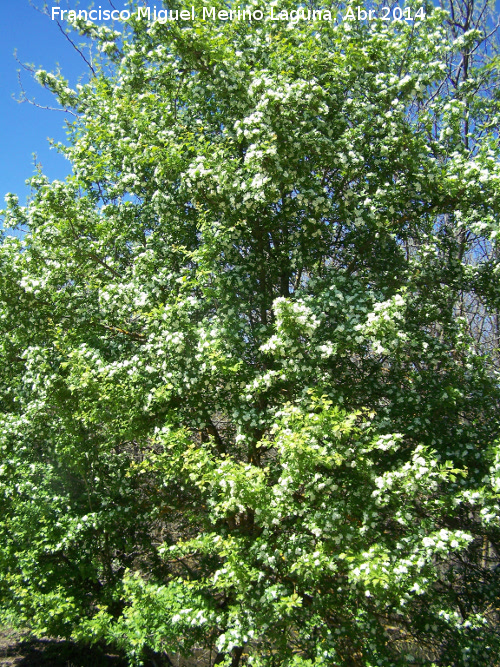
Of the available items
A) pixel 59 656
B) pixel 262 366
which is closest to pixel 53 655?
pixel 59 656

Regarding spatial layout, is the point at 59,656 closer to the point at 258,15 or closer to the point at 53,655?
the point at 53,655

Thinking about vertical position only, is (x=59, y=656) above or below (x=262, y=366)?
below

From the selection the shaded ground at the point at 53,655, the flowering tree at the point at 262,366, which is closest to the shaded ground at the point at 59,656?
the shaded ground at the point at 53,655

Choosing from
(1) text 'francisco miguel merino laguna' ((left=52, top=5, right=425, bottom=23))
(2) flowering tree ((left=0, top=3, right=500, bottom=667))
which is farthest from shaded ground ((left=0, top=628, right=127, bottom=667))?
(1) text 'francisco miguel merino laguna' ((left=52, top=5, right=425, bottom=23))

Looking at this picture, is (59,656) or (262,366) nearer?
(262,366)

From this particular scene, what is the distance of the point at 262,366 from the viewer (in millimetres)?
6176

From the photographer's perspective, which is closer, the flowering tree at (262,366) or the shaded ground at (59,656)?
the flowering tree at (262,366)

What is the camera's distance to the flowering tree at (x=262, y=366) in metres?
4.64

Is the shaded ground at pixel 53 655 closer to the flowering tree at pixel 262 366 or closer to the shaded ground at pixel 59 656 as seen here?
the shaded ground at pixel 59 656

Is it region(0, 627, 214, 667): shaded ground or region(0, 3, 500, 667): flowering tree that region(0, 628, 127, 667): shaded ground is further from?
region(0, 3, 500, 667): flowering tree

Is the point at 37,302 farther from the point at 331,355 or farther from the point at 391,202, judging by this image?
the point at 391,202

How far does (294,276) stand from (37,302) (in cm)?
345

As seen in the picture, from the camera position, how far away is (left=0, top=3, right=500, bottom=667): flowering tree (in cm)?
464

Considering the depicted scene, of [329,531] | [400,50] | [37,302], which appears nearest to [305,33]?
[400,50]
